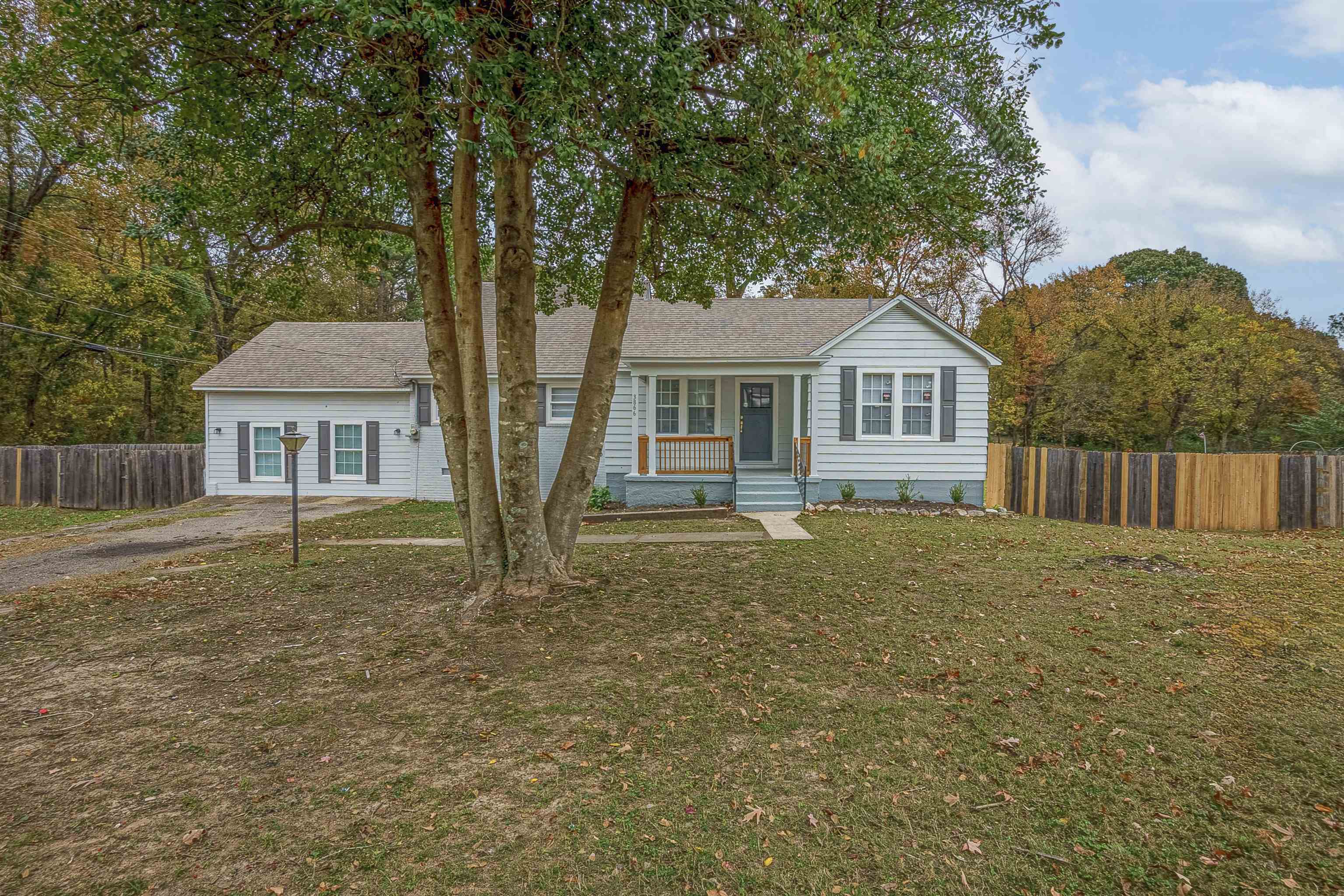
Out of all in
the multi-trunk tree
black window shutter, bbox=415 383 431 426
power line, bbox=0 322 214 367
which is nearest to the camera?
the multi-trunk tree

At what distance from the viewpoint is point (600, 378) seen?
614cm

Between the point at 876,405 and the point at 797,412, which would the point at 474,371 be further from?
the point at 876,405

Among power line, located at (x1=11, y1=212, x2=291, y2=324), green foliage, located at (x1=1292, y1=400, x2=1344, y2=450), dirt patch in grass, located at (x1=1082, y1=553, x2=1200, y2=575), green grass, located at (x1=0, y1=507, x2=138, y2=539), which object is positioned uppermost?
power line, located at (x1=11, y1=212, x2=291, y2=324)

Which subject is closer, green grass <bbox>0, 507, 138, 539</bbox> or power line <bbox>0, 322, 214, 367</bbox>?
green grass <bbox>0, 507, 138, 539</bbox>

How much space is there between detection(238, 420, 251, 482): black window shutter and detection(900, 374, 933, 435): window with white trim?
15.5 m

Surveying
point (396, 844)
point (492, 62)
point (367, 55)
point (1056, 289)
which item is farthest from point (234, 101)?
point (1056, 289)

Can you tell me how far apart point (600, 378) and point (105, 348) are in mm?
21006

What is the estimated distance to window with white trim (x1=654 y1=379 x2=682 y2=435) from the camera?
1458 cm

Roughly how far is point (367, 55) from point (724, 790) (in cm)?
613

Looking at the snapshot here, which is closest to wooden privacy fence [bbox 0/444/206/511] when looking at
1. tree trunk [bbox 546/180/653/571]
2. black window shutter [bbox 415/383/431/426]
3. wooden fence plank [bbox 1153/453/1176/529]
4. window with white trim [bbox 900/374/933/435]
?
black window shutter [bbox 415/383/431/426]

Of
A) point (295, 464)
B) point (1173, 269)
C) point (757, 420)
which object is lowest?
point (295, 464)

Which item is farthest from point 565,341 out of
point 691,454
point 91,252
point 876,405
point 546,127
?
point 91,252

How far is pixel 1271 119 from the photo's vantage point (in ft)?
51.1

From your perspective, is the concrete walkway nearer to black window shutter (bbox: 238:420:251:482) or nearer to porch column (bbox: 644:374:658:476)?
porch column (bbox: 644:374:658:476)
